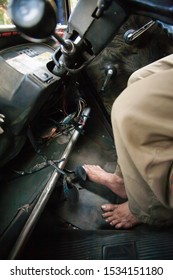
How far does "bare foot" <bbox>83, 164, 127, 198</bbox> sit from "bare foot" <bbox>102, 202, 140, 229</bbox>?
57mm

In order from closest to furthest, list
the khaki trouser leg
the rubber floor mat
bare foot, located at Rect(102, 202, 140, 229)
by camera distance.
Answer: the khaki trouser leg → the rubber floor mat → bare foot, located at Rect(102, 202, 140, 229)

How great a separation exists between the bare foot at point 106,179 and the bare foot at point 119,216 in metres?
0.06

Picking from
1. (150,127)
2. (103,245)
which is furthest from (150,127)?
(103,245)

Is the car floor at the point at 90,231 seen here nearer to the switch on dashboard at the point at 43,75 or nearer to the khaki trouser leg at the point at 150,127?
the khaki trouser leg at the point at 150,127

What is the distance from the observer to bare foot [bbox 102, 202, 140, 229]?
3.18 ft

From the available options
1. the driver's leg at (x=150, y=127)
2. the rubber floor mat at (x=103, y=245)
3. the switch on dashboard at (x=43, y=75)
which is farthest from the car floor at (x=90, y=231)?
the switch on dashboard at (x=43, y=75)

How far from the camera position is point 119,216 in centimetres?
99

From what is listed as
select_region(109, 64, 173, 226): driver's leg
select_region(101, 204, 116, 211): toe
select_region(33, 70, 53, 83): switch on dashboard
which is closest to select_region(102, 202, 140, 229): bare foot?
select_region(101, 204, 116, 211): toe

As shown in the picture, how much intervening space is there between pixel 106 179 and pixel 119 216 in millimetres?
168

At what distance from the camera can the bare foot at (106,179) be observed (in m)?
1.04

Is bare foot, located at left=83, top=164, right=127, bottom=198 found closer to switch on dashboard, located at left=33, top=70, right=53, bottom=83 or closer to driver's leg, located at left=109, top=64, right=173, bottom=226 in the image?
driver's leg, located at left=109, top=64, right=173, bottom=226
